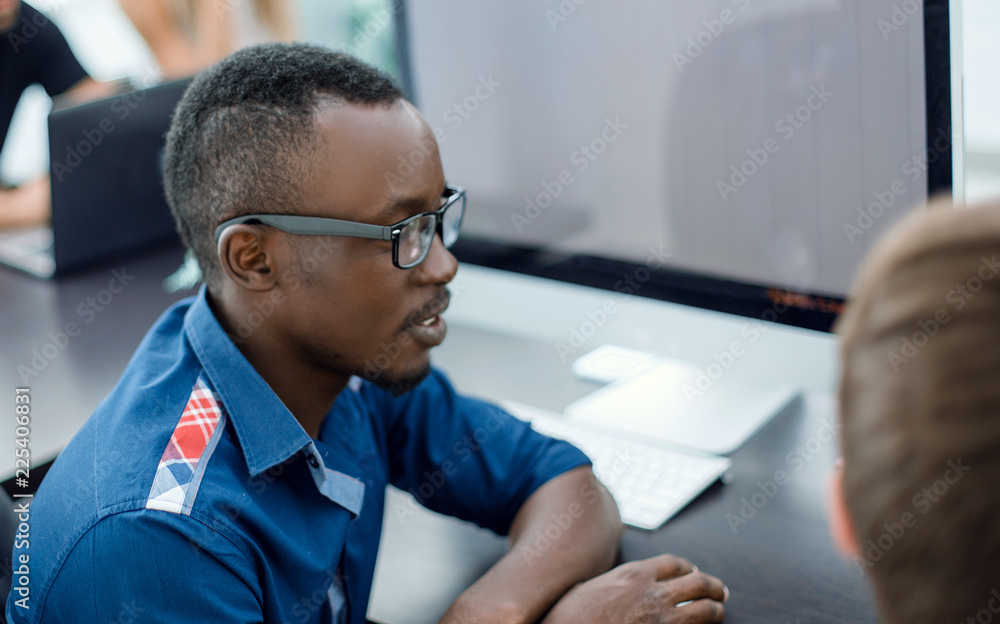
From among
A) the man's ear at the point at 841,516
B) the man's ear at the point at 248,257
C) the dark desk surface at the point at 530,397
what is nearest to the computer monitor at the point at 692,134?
the dark desk surface at the point at 530,397

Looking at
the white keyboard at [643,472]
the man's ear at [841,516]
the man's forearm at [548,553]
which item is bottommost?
the white keyboard at [643,472]

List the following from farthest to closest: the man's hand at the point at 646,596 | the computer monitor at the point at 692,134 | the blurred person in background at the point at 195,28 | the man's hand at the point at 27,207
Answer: the blurred person in background at the point at 195,28, the man's hand at the point at 27,207, the computer monitor at the point at 692,134, the man's hand at the point at 646,596

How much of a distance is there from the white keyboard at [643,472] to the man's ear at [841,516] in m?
0.55

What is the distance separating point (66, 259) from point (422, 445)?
937mm

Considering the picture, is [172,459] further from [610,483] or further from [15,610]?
[610,483]

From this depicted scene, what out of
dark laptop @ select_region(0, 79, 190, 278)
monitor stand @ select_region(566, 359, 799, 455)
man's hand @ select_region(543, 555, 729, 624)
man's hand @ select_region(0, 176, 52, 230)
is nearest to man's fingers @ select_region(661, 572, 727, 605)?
man's hand @ select_region(543, 555, 729, 624)

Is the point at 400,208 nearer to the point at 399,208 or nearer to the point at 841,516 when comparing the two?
the point at 399,208

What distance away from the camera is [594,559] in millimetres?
953

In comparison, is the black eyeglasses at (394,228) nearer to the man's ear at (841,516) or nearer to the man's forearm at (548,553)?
the man's forearm at (548,553)

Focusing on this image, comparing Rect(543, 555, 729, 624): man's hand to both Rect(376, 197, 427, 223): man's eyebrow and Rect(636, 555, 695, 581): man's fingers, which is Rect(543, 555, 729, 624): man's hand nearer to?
Rect(636, 555, 695, 581): man's fingers

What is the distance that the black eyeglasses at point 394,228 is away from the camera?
2.90 ft

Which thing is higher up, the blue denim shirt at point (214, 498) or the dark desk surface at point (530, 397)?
the blue denim shirt at point (214, 498)

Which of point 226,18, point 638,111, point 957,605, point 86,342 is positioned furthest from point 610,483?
point 226,18

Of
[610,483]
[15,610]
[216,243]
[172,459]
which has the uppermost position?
[216,243]
